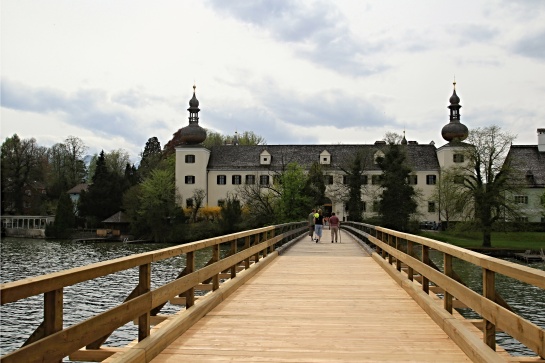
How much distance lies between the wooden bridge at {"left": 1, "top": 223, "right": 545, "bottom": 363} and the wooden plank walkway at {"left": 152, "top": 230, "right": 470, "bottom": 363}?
0.01m

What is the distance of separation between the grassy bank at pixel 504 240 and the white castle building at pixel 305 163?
56.0 feet

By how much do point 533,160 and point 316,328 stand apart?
79725 mm

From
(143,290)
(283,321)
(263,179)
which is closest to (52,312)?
(143,290)

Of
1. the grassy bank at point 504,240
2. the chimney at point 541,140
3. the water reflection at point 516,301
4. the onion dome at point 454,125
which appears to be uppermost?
the onion dome at point 454,125

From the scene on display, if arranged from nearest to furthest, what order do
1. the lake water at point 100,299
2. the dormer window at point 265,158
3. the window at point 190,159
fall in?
the lake water at point 100,299 < the window at point 190,159 < the dormer window at point 265,158

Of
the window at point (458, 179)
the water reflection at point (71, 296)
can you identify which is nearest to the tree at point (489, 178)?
the window at point (458, 179)

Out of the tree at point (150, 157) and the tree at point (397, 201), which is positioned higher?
the tree at point (150, 157)

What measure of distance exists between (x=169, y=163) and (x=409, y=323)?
279 ft

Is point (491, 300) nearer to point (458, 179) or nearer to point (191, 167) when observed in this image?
point (458, 179)

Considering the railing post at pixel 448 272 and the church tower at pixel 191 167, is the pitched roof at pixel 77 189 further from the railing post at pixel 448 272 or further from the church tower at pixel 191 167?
the railing post at pixel 448 272

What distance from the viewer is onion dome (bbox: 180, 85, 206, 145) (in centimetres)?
8394

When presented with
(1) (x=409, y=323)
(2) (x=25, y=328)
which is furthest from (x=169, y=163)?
(1) (x=409, y=323)

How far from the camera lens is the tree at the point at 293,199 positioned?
201 feet

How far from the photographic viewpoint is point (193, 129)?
277ft
